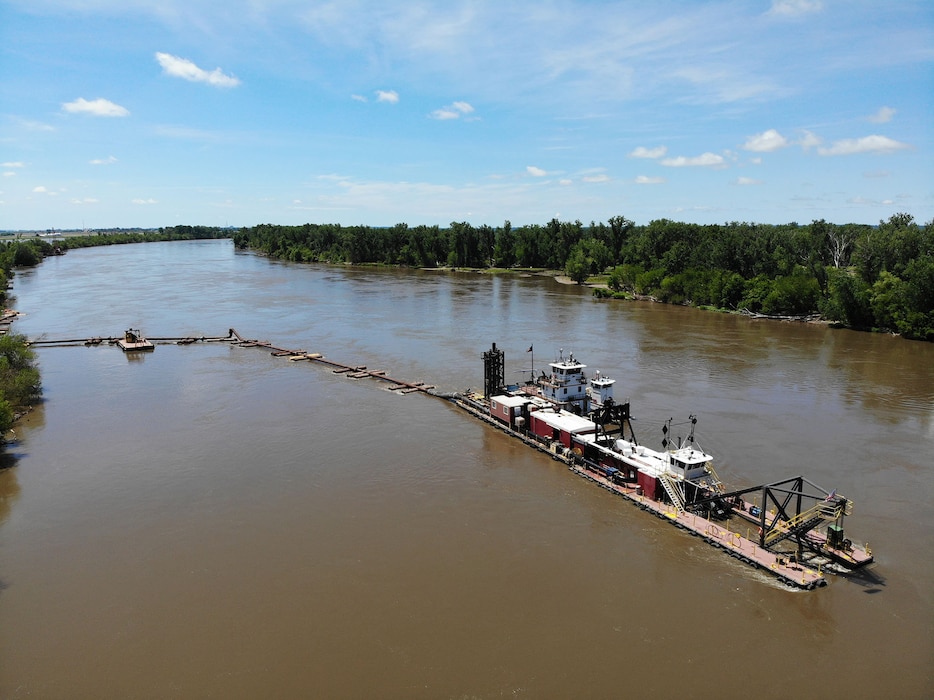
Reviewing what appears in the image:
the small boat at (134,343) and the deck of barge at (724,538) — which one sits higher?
the small boat at (134,343)

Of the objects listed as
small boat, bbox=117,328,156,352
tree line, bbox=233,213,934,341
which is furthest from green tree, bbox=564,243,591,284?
small boat, bbox=117,328,156,352

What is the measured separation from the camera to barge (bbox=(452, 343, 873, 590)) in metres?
22.2

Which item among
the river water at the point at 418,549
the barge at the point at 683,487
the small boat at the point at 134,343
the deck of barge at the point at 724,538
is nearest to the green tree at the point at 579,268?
the river water at the point at 418,549

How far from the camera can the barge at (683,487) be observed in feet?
72.8

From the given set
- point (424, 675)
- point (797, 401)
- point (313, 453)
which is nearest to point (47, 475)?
point (313, 453)

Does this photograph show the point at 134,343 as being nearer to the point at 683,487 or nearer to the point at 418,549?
the point at 418,549

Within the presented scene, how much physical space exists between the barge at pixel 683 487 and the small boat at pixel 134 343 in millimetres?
37602

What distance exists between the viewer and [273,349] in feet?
193

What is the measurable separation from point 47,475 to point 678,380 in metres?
41.1

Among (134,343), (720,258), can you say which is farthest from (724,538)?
(720,258)

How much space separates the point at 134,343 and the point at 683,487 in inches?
2149

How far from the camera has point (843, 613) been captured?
1969 cm

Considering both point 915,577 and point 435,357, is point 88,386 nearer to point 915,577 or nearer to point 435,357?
point 435,357

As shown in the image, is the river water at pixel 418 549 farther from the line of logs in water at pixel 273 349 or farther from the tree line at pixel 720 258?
the tree line at pixel 720 258
